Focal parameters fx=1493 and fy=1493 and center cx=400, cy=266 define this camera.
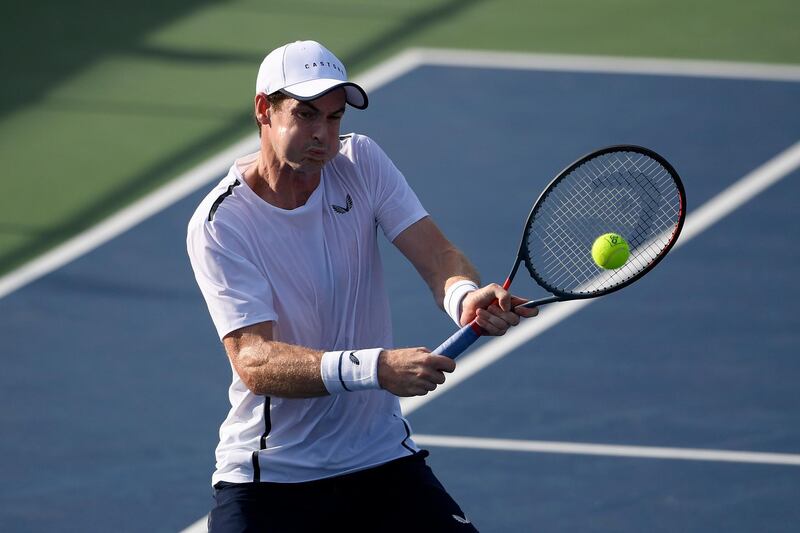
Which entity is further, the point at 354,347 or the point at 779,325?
the point at 779,325

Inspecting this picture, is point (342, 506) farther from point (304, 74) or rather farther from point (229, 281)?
point (304, 74)

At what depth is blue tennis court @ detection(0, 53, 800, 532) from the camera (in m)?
6.59

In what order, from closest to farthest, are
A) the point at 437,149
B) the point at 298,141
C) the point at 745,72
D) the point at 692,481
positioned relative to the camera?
1. the point at 298,141
2. the point at 692,481
3. the point at 437,149
4. the point at 745,72

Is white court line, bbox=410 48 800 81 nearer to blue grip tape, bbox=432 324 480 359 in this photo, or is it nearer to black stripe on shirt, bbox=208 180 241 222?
black stripe on shirt, bbox=208 180 241 222

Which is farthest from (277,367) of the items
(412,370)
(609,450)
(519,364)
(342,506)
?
(519,364)

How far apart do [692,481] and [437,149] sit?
140 inches

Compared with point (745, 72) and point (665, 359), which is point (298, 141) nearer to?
point (665, 359)

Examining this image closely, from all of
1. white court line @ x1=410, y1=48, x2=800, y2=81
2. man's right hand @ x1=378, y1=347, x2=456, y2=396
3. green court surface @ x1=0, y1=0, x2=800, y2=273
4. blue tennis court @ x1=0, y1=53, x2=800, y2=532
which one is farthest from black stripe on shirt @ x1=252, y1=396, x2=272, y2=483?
white court line @ x1=410, y1=48, x2=800, y2=81

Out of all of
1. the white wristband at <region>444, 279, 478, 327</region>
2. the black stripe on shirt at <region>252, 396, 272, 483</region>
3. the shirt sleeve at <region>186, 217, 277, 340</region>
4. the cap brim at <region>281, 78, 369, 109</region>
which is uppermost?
the cap brim at <region>281, 78, 369, 109</region>

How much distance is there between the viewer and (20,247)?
877 centimetres

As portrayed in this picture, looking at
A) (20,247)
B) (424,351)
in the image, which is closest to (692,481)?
(424,351)

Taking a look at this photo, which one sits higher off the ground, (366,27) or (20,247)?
(366,27)

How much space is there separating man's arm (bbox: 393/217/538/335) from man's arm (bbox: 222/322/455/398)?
276 mm

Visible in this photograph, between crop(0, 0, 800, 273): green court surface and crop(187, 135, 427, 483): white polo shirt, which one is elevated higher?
crop(0, 0, 800, 273): green court surface
